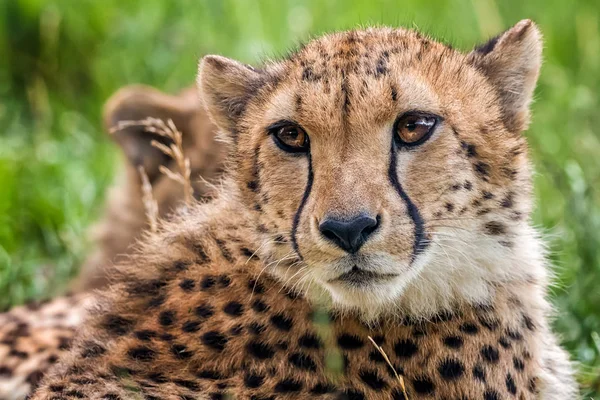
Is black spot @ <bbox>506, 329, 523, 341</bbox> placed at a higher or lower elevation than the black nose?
lower

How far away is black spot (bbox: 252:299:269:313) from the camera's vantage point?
2.76 metres

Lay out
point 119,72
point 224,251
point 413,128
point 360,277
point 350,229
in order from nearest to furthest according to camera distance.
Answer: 1. point 350,229
2. point 360,277
3. point 413,128
4. point 224,251
5. point 119,72

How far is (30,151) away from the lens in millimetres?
5281

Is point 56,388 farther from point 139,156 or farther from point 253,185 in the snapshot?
point 139,156

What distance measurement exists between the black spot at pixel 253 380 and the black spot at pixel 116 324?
384mm

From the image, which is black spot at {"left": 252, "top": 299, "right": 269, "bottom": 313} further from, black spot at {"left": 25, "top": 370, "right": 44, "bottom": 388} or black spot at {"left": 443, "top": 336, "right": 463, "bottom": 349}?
black spot at {"left": 25, "top": 370, "right": 44, "bottom": 388}

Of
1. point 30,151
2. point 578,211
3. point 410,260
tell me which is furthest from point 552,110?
point 410,260

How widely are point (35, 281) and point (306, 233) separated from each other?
229cm

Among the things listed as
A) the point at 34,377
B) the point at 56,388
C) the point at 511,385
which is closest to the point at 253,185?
the point at 56,388

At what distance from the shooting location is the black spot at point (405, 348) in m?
2.71

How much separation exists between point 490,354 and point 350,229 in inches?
23.4

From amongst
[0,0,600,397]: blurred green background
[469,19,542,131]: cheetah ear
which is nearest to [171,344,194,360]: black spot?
[469,19,542,131]: cheetah ear

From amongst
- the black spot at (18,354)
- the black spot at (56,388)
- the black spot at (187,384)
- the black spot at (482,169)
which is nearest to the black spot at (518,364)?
the black spot at (482,169)

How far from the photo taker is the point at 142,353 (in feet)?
9.08
